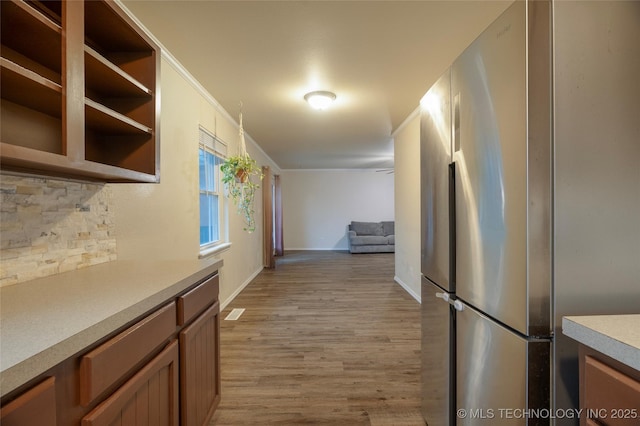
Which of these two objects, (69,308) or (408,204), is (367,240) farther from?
(69,308)

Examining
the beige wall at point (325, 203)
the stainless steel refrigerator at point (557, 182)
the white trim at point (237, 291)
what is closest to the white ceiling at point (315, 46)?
the stainless steel refrigerator at point (557, 182)

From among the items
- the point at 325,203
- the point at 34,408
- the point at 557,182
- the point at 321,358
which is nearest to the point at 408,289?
the point at 321,358

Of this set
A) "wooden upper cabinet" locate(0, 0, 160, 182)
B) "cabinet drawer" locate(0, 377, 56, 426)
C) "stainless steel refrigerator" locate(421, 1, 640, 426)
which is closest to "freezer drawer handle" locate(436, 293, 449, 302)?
"stainless steel refrigerator" locate(421, 1, 640, 426)

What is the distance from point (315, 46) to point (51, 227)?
1.94 meters

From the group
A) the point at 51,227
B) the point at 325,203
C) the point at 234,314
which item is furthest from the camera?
the point at 325,203

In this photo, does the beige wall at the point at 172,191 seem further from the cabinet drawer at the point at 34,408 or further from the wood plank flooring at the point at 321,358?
the cabinet drawer at the point at 34,408

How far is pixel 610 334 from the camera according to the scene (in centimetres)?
66

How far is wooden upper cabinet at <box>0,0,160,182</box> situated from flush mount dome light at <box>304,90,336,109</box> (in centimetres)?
167

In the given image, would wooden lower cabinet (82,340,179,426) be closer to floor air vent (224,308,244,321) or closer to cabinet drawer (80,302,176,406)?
cabinet drawer (80,302,176,406)

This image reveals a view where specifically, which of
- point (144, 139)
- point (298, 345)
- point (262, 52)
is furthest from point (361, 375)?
point (262, 52)

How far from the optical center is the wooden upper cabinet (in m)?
0.96

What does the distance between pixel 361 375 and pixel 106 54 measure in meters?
2.62

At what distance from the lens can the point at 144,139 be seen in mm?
1569

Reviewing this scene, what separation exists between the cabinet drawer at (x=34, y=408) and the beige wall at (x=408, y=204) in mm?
3621
